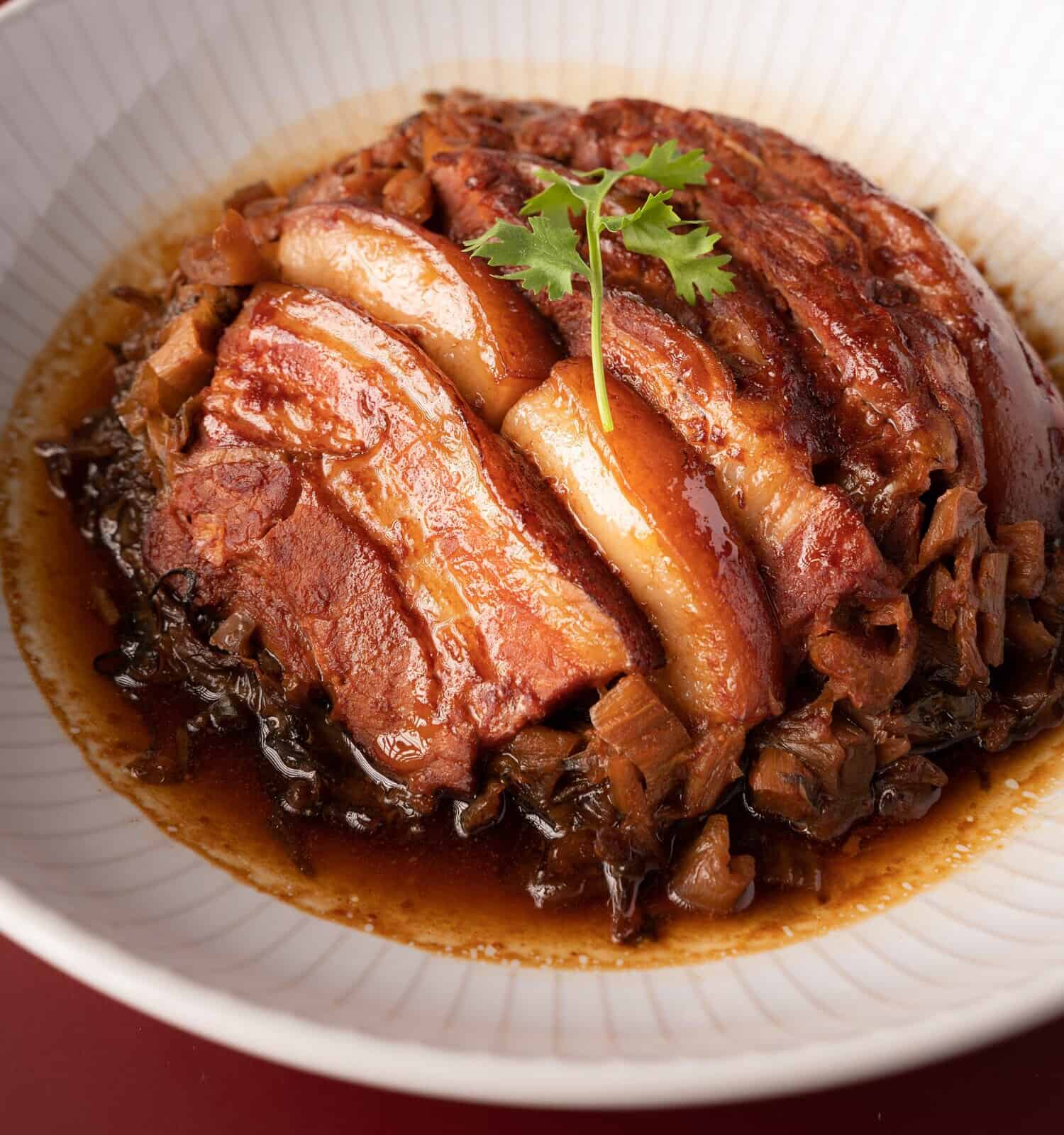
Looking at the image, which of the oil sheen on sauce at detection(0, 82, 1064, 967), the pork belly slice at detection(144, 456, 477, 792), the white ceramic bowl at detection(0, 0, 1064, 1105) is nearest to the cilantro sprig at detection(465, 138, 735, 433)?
the pork belly slice at detection(144, 456, 477, 792)

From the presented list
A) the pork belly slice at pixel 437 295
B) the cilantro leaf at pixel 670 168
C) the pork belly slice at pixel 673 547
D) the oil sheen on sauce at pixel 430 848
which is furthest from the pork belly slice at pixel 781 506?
the oil sheen on sauce at pixel 430 848

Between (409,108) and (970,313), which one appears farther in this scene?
(409,108)

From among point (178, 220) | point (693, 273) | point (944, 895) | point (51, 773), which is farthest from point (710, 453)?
point (178, 220)

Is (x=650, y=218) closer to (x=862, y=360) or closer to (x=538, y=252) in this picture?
(x=538, y=252)

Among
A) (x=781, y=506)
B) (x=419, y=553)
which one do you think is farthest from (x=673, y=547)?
(x=419, y=553)

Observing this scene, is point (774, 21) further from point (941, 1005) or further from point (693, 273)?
point (941, 1005)

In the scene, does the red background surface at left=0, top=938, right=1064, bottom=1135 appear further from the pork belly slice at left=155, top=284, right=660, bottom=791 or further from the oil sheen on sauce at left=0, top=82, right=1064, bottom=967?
the pork belly slice at left=155, top=284, right=660, bottom=791

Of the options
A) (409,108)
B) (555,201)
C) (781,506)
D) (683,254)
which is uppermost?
(409,108)
